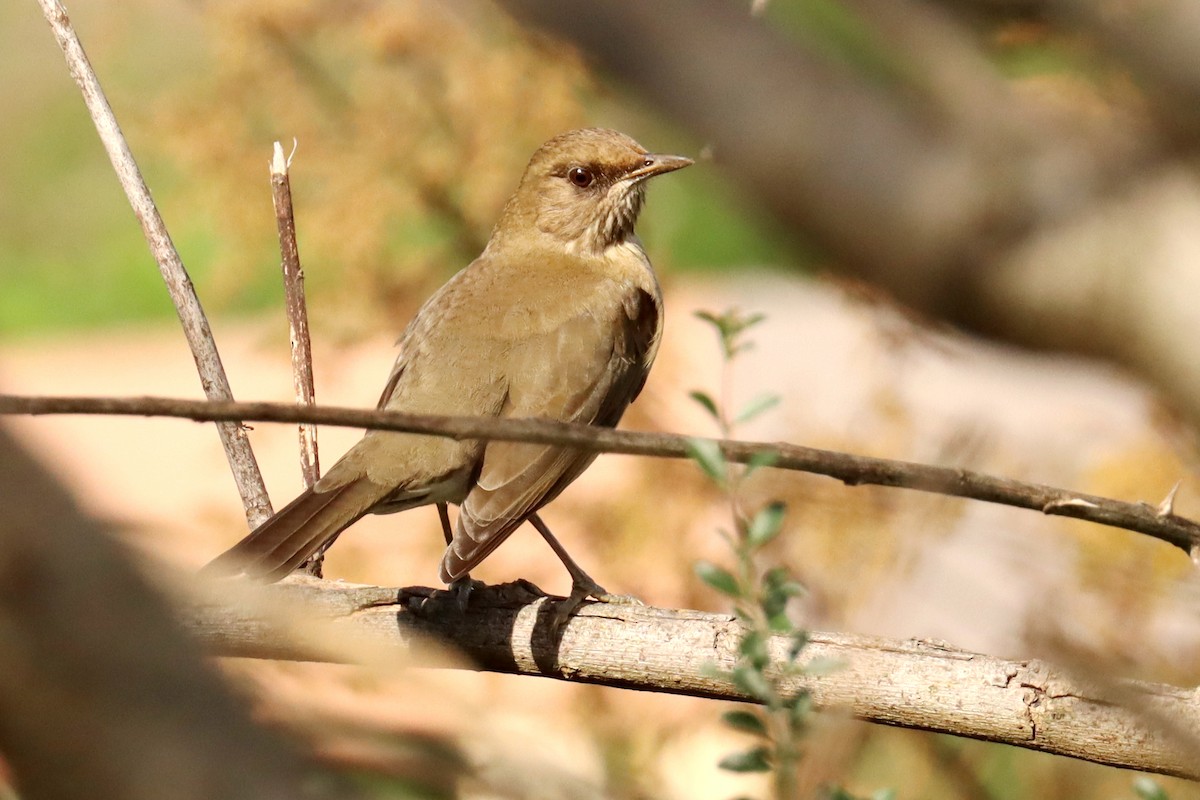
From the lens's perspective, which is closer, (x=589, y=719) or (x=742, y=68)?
(x=742, y=68)

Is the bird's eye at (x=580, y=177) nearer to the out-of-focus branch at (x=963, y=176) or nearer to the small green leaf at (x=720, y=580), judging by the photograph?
the small green leaf at (x=720, y=580)

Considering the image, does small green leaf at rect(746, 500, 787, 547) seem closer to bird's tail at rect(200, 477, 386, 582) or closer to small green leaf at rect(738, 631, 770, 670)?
small green leaf at rect(738, 631, 770, 670)

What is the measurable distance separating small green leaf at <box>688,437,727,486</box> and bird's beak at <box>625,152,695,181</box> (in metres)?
2.98

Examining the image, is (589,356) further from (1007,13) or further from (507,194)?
(1007,13)

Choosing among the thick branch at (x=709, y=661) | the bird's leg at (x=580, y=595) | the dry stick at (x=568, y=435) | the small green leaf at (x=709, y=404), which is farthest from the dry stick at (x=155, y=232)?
the dry stick at (x=568, y=435)

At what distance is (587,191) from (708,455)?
10.9 feet

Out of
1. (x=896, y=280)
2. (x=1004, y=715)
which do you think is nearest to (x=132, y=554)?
(x=896, y=280)

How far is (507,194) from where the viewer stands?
597 cm

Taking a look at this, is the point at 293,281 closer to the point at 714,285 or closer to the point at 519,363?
the point at 519,363

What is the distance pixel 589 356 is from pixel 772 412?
4430 millimetres

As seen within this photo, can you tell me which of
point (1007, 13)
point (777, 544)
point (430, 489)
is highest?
point (777, 544)

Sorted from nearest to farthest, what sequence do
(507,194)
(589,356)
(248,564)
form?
(248,564) → (589,356) → (507,194)

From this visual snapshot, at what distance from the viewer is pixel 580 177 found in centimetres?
493

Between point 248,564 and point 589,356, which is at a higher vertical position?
point 589,356
